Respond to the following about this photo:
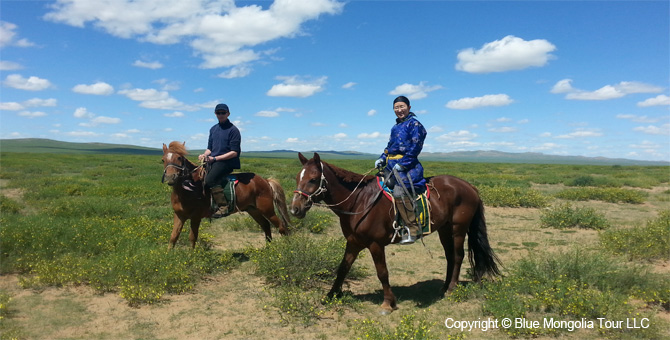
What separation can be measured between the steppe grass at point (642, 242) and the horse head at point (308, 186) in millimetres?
7324

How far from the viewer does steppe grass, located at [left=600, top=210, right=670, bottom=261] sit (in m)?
7.48

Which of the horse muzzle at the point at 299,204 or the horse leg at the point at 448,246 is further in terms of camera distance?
the horse leg at the point at 448,246

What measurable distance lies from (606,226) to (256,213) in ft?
35.6

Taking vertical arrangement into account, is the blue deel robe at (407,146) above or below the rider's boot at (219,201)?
above

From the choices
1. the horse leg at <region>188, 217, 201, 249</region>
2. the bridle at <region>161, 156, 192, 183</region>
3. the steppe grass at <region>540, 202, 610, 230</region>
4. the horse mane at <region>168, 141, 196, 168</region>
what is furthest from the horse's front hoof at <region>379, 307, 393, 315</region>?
the steppe grass at <region>540, 202, 610, 230</region>

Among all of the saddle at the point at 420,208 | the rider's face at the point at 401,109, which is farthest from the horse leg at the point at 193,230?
the rider's face at the point at 401,109

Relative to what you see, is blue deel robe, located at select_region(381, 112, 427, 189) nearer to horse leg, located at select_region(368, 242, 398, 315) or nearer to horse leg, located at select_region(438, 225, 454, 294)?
horse leg, located at select_region(368, 242, 398, 315)

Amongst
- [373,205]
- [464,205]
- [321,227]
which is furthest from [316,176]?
[321,227]

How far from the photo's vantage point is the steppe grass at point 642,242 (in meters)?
7.48

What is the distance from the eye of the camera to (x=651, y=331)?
13.9ft

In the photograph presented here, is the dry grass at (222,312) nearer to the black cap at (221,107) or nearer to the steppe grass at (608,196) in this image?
the black cap at (221,107)

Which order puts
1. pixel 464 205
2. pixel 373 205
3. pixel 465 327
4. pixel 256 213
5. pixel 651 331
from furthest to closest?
1. pixel 256 213
2. pixel 464 205
3. pixel 373 205
4. pixel 465 327
5. pixel 651 331

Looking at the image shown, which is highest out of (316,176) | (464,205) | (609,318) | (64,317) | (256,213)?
(316,176)

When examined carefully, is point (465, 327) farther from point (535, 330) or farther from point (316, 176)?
point (316, 176)
